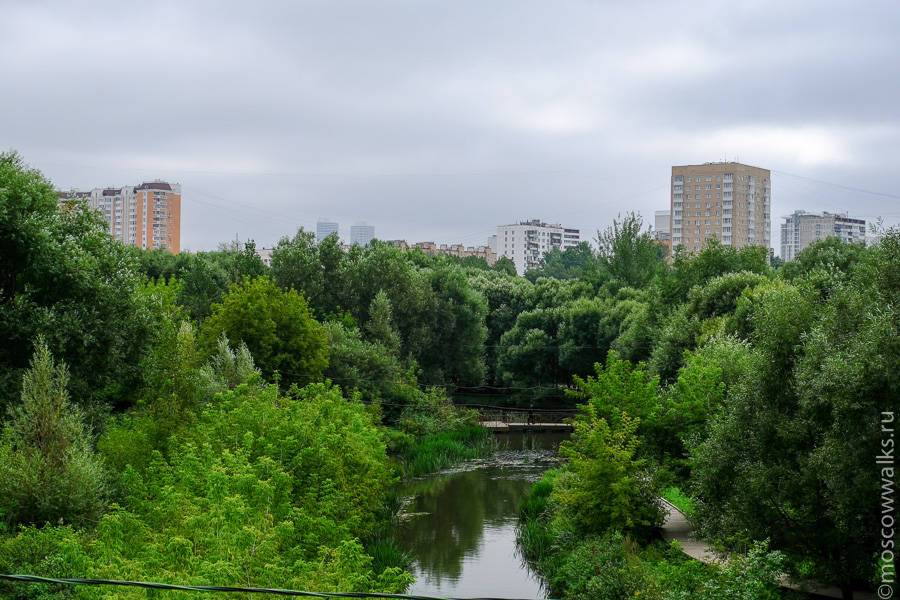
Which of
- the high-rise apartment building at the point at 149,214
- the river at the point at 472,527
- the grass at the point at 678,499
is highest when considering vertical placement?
the high-rise apartment building at the point at 149,214

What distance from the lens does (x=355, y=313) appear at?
4881cm

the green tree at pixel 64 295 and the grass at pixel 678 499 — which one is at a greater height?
the green tree at pixel 64 295

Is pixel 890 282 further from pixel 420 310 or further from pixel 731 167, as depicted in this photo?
pixel 731 167

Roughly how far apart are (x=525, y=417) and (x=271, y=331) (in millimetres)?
21907

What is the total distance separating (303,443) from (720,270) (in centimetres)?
3189

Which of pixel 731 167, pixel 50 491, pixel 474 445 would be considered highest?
pixel 731 167

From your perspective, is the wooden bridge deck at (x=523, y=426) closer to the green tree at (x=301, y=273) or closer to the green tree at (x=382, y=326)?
the green tree at (x=382, y=326)

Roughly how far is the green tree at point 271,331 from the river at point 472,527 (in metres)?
5.83

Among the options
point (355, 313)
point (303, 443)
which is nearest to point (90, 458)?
point (303, 443)

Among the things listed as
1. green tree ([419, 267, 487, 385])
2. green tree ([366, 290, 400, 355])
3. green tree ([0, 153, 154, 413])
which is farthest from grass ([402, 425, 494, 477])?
green tree ([0, 153, 154, 413])

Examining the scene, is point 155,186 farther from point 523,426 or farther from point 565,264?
point 523,426

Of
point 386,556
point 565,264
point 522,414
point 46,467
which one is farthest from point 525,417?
point 565,264

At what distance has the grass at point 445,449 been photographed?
119 feet

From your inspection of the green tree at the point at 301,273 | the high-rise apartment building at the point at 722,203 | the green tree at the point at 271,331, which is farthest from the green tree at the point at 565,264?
the green tree at the point at 271,331
